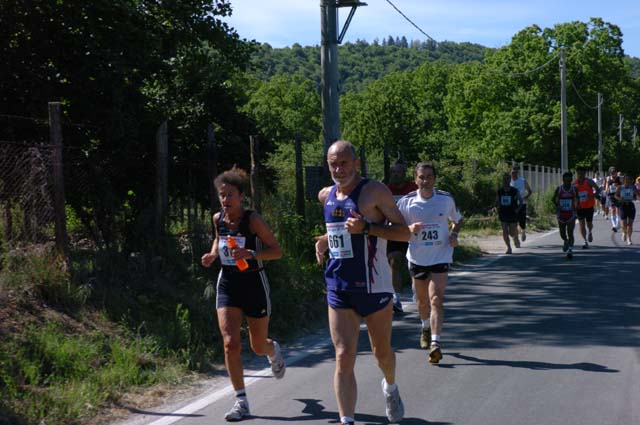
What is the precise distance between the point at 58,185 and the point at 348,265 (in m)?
4.33

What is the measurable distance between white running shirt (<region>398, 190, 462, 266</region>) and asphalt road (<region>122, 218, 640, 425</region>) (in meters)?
0.95

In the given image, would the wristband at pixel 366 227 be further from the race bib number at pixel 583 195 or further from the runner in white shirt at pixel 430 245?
the race bib number at pixel 583 195

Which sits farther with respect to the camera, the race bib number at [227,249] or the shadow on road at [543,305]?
the shadow on road at [543,305]

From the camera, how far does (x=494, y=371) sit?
7.12 metres

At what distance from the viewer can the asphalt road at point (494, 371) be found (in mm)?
5875

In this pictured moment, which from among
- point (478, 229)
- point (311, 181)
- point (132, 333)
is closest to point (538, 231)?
point (478, 229)

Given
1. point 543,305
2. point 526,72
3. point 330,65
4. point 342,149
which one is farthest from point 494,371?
point 526,72

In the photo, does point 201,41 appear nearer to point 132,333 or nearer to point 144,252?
point 144,252

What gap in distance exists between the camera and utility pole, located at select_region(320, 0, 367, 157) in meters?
14.0

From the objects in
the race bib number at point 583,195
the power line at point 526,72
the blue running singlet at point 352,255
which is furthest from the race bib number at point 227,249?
the power line at point 526,72

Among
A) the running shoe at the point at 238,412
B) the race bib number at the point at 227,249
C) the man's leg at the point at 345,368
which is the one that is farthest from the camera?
the race bib number at the point at 227,249

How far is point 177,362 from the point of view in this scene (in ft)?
23.9

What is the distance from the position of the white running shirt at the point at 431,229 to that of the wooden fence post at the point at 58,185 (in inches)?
137

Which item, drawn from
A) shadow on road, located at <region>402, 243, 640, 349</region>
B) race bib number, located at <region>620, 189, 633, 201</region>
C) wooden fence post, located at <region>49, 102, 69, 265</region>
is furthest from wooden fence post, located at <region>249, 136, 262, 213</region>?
race bib number, located at <region>620, 189, 633, 201</region>
